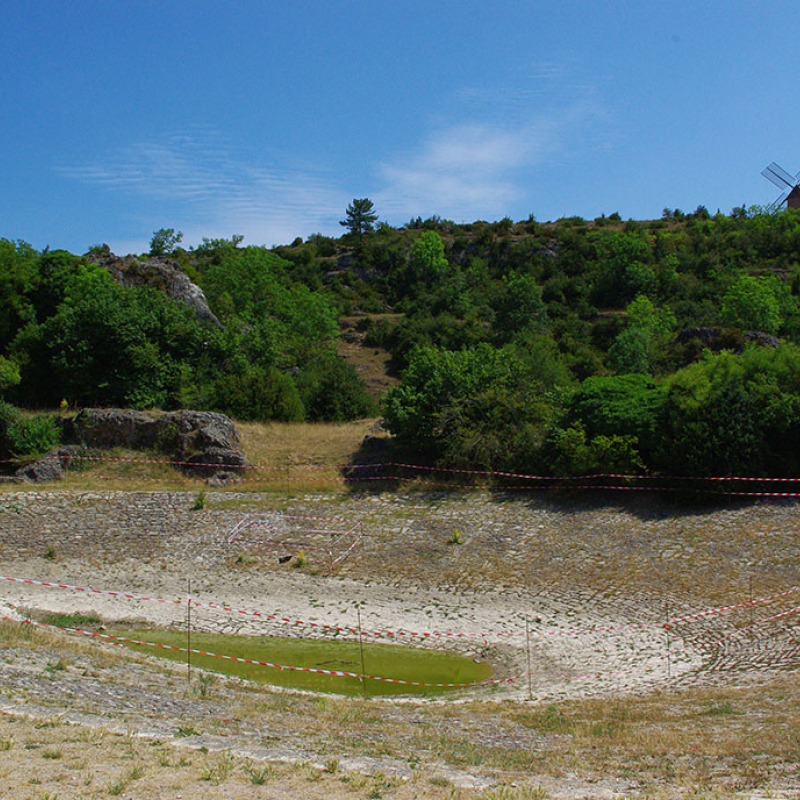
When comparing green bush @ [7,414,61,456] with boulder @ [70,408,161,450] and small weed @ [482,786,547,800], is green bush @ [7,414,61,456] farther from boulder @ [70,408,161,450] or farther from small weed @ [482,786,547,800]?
small weed @ [482,786,547,800]

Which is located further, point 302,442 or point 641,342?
point 641,342

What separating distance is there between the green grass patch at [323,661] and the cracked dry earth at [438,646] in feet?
1.98

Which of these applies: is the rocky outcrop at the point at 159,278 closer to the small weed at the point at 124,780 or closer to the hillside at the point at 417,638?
the hillside at the point at 417,638

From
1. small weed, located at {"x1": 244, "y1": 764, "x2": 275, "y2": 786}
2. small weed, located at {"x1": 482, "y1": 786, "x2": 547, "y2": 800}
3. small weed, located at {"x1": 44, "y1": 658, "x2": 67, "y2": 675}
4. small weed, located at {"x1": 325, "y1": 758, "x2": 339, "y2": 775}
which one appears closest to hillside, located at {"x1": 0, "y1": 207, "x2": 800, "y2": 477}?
small weed, located at {"x1": 44, "y1": 658, "x2": 67, "y2": 675}

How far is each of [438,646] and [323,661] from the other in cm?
243

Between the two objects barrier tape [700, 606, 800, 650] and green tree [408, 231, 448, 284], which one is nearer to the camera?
barrier tape [700, 606, 800, 650]

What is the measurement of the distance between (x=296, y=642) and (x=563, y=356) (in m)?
37.9

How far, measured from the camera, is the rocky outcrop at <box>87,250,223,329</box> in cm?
4222

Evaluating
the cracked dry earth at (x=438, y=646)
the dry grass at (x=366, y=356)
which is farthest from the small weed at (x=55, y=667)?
the dry grass at (x=366, y=356)

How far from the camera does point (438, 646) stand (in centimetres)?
1645

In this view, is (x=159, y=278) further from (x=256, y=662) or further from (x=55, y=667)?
(x=55, y=667)

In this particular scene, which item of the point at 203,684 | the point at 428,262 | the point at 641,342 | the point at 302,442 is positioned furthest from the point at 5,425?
the point at 428,262

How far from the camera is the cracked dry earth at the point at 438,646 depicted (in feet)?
25.9

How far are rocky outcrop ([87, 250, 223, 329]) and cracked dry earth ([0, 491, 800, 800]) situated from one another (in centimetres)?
1826
